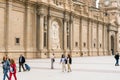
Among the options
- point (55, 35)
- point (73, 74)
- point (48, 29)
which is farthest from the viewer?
point (55, 35)

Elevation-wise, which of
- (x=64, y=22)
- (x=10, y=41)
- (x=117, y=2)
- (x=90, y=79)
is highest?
(x=117, y=2)

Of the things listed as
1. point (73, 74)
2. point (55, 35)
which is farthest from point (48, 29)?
point (73, 74)

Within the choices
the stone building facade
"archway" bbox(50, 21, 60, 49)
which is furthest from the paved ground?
"archway" bbox(50, 21, 60, 49)

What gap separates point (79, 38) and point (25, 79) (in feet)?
154

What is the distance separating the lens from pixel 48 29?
4866cm

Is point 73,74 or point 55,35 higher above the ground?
point 55,35

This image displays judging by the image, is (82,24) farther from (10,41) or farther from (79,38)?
(10,41)

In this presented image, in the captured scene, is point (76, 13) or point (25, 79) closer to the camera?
point (25, 79)

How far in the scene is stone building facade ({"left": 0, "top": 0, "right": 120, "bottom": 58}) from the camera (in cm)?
3947

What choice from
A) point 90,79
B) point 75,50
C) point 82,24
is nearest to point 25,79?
point 90,79

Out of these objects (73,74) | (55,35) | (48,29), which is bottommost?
(73,74)

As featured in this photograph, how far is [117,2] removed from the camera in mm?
94375

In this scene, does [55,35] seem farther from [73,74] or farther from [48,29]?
[73,74]

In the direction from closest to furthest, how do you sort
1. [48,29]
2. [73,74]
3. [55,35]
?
1. [73,74]
2. [48,29]
3. [55,35]
